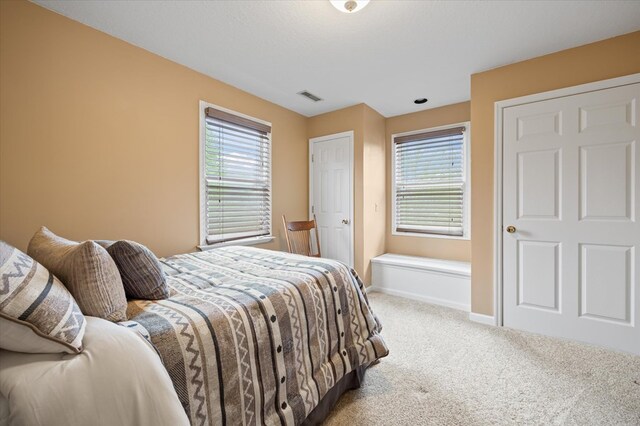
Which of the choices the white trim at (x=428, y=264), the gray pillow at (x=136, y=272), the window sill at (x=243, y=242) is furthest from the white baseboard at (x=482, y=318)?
the gray pillow at (x=136, y=272)

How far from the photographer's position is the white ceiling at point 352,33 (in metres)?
1.84

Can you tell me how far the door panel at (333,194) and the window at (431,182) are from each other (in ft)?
2.76

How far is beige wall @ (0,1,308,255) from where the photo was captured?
172cm

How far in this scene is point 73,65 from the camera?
1.93 metres

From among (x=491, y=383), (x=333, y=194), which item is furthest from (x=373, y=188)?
(x=491, y=383)

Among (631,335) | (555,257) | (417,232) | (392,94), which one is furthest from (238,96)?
(631,335)

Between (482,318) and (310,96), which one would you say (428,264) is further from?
(310,96)

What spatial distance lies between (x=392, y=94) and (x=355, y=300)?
8.32 feet

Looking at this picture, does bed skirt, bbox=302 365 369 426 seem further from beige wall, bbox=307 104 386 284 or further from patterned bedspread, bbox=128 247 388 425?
beige wall, bbox=307 104 386 284

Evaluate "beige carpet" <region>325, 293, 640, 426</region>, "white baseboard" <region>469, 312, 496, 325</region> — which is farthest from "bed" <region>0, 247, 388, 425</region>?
"white baseboard" <region>469, 312, 496, 325</region>

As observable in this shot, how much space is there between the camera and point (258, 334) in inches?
47.3

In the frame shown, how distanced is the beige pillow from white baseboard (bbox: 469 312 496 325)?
2.97m

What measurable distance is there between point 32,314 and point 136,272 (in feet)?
1.78

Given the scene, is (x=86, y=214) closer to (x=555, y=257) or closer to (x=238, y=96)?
(x=238, y=96)
